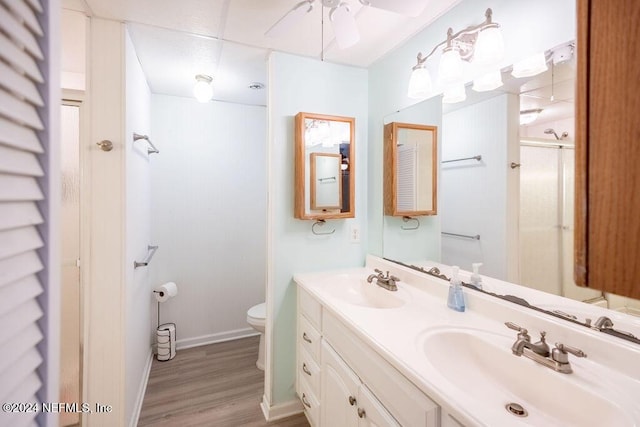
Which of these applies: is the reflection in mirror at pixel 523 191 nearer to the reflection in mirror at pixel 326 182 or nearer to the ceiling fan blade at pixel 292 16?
the reflection in mirror at pixel 326 182

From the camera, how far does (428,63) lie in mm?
1600

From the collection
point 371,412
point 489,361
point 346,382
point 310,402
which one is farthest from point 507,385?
point 310,402

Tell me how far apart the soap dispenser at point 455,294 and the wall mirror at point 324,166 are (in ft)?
2.75

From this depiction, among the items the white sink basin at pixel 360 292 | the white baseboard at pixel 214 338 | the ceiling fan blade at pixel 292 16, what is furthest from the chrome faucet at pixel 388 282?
the white baseboard at pixel 214 338

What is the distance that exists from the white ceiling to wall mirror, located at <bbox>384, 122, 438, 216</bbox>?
541 millimetres

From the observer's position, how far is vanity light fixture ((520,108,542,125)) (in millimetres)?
1103

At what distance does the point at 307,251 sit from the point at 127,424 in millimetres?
1446

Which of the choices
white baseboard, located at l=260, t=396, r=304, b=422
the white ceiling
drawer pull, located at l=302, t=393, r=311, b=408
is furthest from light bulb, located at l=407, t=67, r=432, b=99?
white baseboard, located at l=260, t=396, r=304, b=422

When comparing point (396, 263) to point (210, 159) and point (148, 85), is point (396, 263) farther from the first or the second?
point (148, 85)

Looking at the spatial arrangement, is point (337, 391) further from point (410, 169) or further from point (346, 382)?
point (410, 169)

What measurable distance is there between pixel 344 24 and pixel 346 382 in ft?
5.15

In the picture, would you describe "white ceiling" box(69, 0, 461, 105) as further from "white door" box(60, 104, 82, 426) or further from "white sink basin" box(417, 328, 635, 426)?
"white sink basin" box(417, 328, 635, 426)

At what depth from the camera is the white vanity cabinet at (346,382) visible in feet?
2.87

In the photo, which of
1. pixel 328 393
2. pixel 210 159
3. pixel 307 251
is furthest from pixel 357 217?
pixel 210 159
